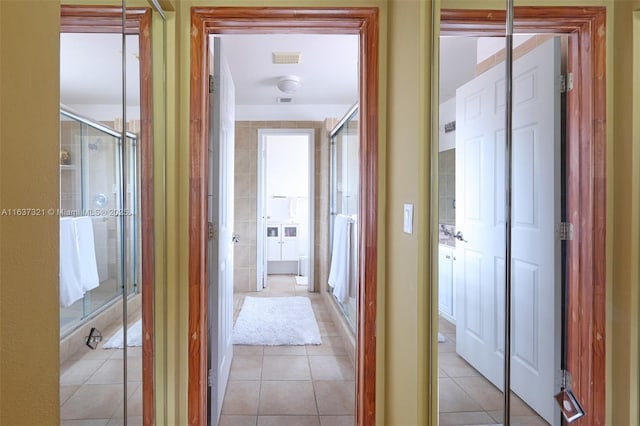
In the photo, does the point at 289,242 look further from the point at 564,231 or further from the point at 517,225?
the point at 564,231

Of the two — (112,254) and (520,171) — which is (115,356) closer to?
(112,254)

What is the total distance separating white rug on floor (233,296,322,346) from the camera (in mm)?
3457

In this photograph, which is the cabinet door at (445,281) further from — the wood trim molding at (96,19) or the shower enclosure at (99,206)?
the wood trim molding at (96,19)

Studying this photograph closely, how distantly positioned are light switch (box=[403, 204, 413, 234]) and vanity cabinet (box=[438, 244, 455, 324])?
0.68 ft

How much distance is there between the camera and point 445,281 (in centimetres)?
124

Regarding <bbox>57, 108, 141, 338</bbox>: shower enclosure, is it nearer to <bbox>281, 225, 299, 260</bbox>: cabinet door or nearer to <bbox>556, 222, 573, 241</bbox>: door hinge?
<bbox>556, 222, 573, 241</bbox>: door hinge

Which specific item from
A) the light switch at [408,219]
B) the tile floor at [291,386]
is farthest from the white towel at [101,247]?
the tile floor at [291,386]

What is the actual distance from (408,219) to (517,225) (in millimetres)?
668

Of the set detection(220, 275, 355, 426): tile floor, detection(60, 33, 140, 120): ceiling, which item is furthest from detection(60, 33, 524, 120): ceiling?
detection(220, 275, 355, 426): tile floor

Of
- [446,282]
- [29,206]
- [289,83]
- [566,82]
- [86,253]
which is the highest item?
[289,83]

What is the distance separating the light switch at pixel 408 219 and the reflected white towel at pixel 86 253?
107 centimetres

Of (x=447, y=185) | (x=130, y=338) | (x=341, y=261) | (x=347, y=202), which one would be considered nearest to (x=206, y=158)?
(x=130, y=338)

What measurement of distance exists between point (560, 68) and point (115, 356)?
1.51m

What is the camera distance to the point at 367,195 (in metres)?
1.82
